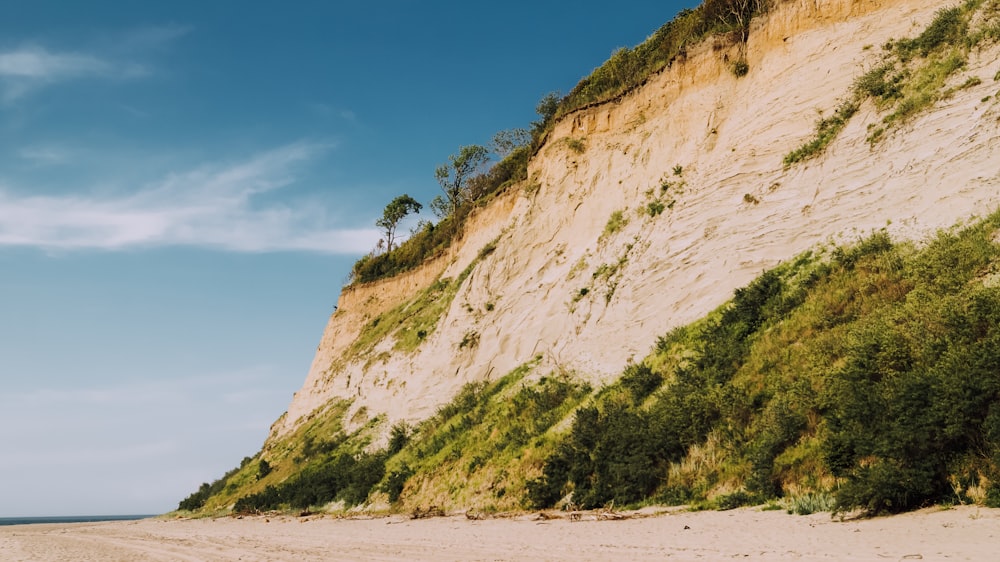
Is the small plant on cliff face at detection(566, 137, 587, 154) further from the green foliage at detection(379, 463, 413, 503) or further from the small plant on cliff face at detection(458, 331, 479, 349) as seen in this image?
the green foliage at detection(379, 463, 413, 503)

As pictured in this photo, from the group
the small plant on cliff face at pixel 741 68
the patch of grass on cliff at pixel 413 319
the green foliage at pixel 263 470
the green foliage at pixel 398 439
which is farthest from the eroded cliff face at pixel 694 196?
the green foliage at pixel 263 470

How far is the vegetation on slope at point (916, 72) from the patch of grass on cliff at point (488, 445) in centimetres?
1190

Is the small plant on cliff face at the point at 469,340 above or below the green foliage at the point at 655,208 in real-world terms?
below

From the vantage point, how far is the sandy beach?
7938 millimetres

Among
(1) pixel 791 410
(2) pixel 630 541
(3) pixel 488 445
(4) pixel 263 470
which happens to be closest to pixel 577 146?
(3) pixel 488 445

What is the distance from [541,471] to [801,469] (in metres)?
7.81

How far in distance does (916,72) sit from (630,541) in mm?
18109

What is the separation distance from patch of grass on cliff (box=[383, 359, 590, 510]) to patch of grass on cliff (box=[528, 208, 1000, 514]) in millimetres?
1653

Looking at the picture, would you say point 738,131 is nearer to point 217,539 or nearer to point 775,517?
point 775,517

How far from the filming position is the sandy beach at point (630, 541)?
7.94m

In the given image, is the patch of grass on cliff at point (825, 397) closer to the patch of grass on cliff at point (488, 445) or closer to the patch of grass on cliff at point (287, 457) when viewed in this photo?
the patch of grass on cliff at point (488, 445)

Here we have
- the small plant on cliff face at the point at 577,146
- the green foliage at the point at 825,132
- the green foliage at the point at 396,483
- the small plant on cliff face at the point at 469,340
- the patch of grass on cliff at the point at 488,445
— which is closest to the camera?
the patch of grass on cliff at the point at 488,445

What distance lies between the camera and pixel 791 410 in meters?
13.4

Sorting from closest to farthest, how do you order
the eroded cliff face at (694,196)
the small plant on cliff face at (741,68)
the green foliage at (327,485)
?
the eroded cliff face at (694,196) < the small plant on cliff face at (741,68) < the green foliage at (327,485)
